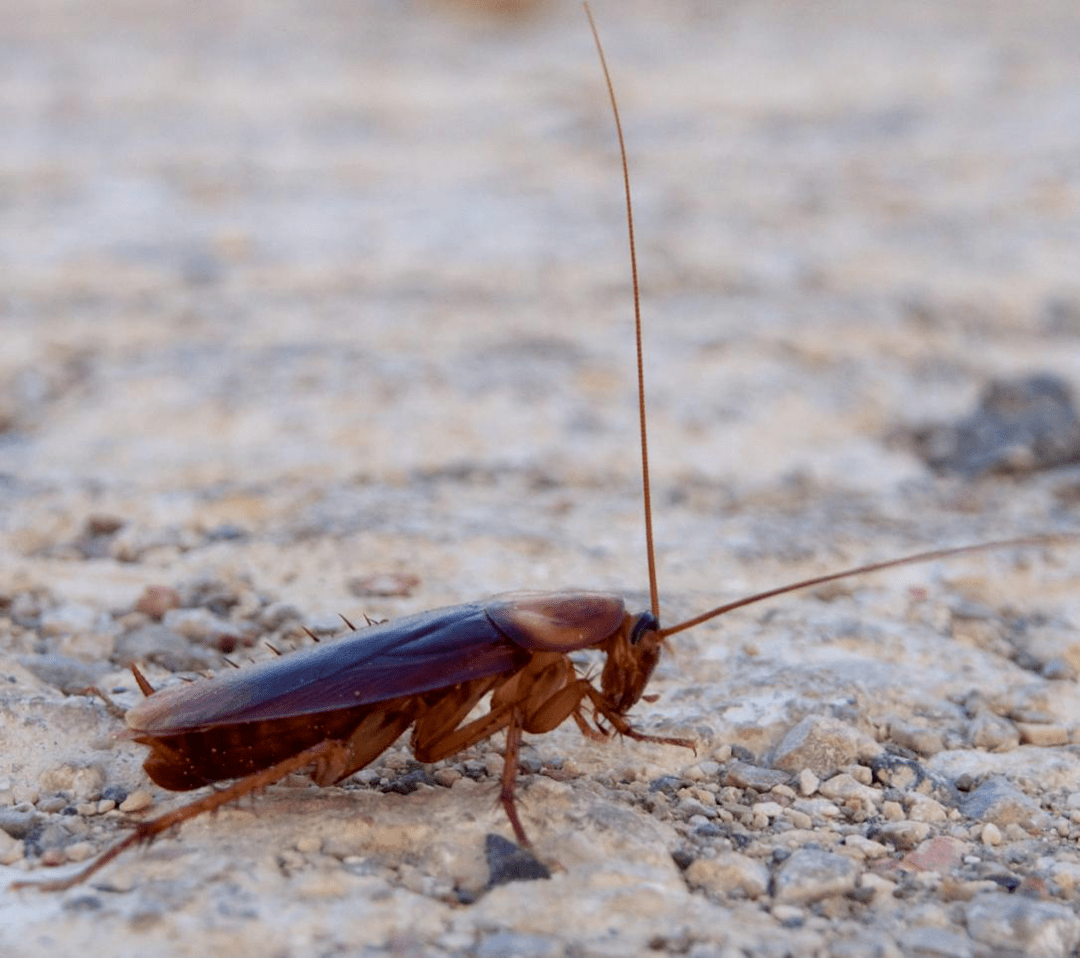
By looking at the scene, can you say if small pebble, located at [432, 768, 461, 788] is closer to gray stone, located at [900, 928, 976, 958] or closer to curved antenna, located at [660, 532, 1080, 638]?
curved antenna, located at [660, 532, 1080, 638]

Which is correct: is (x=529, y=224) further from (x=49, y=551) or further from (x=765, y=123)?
(x=49, y=551)

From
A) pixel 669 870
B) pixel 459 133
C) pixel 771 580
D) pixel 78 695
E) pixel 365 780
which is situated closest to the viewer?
pixel 669 870

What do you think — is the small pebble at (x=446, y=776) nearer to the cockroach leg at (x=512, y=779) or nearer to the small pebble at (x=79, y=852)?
the cockroach leg at (x=512, y=779)

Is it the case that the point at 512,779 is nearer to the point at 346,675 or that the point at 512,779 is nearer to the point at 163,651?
the point at 346,675

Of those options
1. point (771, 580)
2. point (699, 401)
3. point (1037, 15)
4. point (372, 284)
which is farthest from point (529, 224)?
point (1037, 15)

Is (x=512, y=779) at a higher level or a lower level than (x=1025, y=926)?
higher

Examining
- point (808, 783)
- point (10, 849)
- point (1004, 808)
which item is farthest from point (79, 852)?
point (1004, 808)

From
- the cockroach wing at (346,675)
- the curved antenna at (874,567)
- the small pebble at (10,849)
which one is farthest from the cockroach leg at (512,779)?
the small pebble at (10,849)
